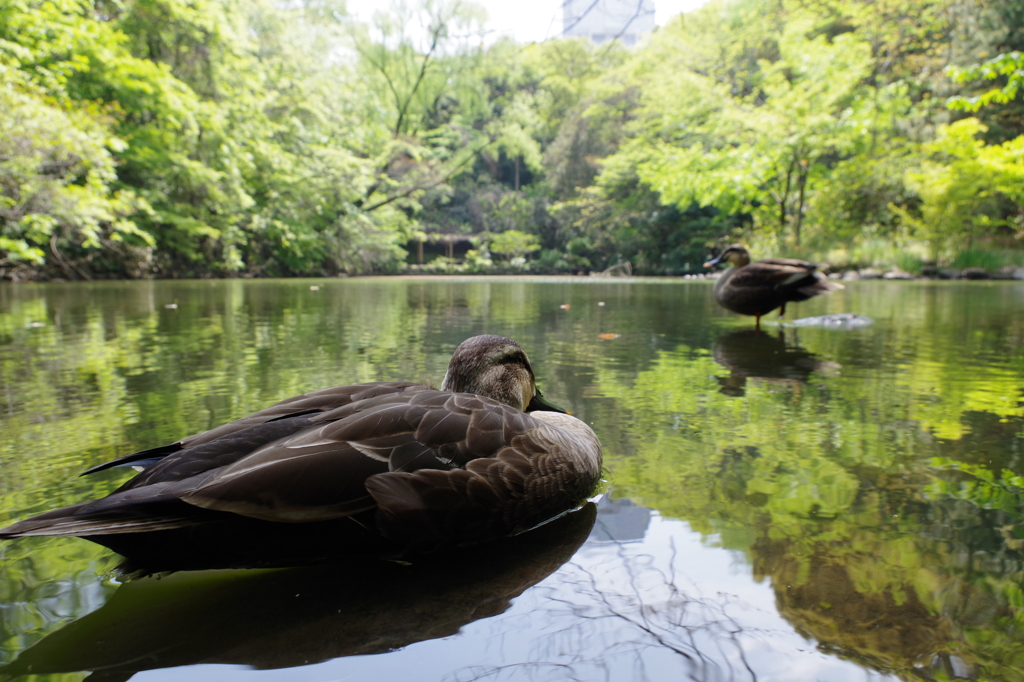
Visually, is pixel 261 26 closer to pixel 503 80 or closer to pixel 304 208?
pixel 304 208

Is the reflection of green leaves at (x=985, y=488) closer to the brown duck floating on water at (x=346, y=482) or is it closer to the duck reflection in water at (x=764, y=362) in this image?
the brown duck floating on water at (x=346, y=482)

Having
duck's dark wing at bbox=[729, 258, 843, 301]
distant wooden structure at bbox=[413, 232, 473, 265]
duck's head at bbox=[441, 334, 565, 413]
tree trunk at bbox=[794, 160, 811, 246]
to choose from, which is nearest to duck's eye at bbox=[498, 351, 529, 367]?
duck's head at bbox=[441, 334, 565, 413]

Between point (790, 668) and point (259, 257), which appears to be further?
point (259, 257)

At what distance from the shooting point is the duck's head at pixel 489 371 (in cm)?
226

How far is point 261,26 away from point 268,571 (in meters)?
26.8

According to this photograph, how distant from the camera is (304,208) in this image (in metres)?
23.1

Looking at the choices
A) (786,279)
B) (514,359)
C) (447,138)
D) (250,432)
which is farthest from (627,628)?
(447,138)

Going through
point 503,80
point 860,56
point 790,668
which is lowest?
point 790,668

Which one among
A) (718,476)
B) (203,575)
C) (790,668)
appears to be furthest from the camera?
(718,476)

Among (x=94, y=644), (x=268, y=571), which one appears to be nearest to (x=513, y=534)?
(x=268, y=571)

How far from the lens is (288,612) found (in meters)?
1.43

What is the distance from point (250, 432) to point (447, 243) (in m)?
36.2

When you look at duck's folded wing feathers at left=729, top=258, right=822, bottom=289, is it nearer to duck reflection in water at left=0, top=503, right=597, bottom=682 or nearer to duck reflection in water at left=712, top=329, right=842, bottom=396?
duck reflection in water at left=712, top=329, right=842, bottom=396

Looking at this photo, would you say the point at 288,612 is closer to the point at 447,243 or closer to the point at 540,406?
the point at 540,406
